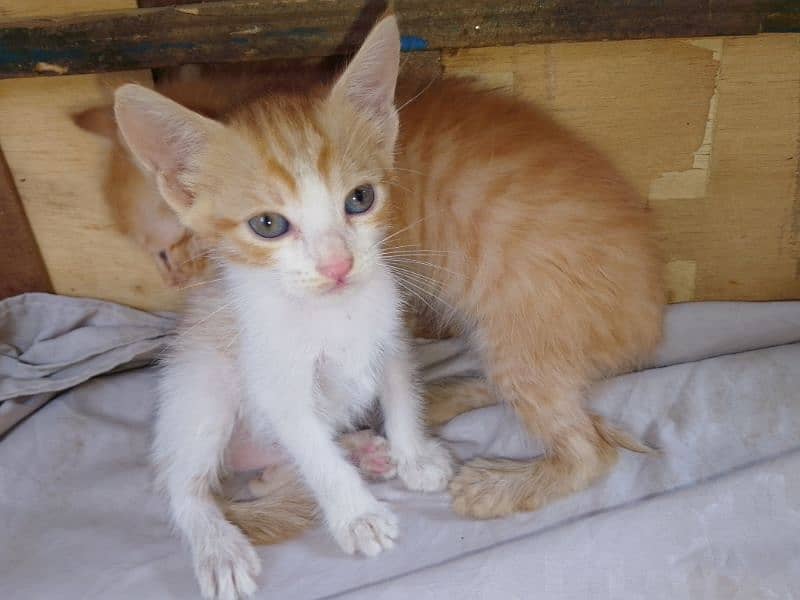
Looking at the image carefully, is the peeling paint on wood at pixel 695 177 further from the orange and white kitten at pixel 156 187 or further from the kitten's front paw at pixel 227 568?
the kitten's front paw at pixel 227 568

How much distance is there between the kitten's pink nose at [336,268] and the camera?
1237mm

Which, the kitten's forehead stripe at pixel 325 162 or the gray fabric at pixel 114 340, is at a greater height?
the kitten's forehead stripe at pixel 325 162

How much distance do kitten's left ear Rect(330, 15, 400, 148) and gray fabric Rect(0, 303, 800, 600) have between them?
731 mm

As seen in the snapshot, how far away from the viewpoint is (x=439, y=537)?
147cm

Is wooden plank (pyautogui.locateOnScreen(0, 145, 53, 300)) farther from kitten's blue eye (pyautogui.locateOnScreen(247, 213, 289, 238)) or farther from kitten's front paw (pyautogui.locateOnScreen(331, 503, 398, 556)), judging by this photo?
kitten's front paw (pyautogui.locateOnScreen(331, 503, 398, 556))

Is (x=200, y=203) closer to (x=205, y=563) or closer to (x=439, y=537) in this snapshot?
(x=205, y=563)

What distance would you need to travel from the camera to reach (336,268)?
124 cm

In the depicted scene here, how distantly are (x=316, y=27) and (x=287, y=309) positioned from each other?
57cm

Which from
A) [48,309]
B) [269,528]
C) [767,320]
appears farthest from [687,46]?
[48,309]

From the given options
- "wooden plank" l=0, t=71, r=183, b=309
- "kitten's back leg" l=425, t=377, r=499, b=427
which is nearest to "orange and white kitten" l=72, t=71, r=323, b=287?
"wooden plank" l=0, t=71, r=183, b=309

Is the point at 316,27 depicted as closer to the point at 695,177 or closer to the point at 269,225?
the point at 269,225

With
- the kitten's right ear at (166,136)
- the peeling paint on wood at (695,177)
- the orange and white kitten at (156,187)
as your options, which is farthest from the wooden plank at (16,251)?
the peeling paint on wood at (695,177)

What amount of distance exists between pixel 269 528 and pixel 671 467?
0.84m

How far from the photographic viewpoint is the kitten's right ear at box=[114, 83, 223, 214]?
122cm
